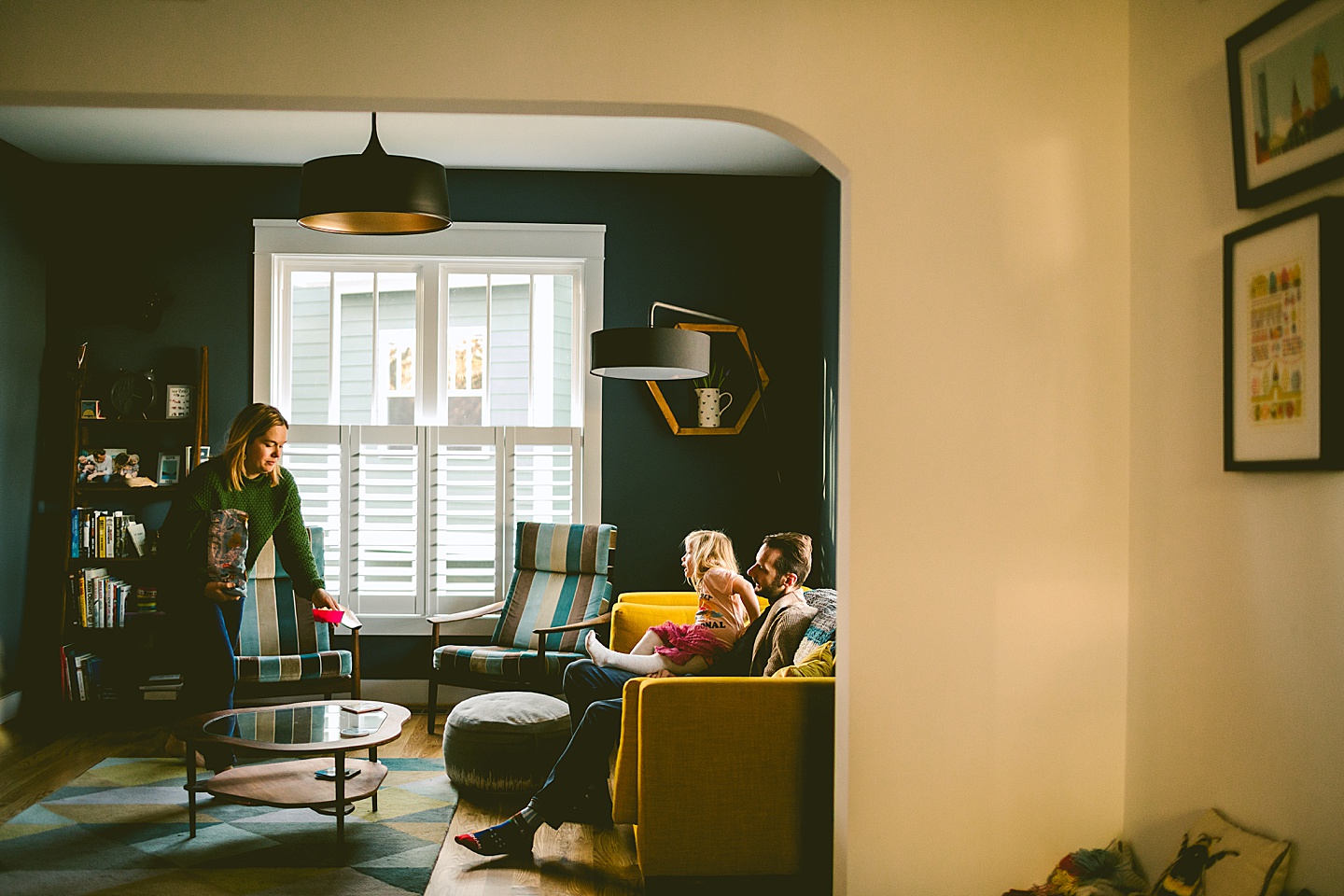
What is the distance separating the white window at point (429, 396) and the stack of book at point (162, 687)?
2.89 feet

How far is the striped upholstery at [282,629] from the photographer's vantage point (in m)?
4.61

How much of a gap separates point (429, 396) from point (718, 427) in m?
1.57

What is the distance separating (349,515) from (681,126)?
8.74 ft

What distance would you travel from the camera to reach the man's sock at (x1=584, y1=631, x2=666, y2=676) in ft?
11.9

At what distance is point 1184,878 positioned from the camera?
7.00ft

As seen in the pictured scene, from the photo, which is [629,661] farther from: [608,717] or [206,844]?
[206,844]

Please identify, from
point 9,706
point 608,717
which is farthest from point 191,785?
point 9,706

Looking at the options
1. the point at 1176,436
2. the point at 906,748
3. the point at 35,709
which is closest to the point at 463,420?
the point at 35,709

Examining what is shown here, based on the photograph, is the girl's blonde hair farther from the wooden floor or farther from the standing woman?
the standing woman

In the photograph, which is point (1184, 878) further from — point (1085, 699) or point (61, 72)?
point (61, 72)

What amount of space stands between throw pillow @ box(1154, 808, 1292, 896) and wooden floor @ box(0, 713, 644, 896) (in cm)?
156

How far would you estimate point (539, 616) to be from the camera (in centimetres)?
502

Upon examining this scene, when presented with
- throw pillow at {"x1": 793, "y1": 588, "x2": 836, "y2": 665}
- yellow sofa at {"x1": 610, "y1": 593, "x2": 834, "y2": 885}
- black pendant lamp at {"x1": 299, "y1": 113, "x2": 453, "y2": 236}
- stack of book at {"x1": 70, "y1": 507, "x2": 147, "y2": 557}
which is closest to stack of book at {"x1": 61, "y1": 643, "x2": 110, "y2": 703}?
stack of book at {"x1": 70, "y1": 507, "x2": 147, "y2": 557}

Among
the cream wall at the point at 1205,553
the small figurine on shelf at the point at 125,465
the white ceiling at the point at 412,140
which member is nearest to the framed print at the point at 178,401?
the small figurine on shelf at the point at 125,465
